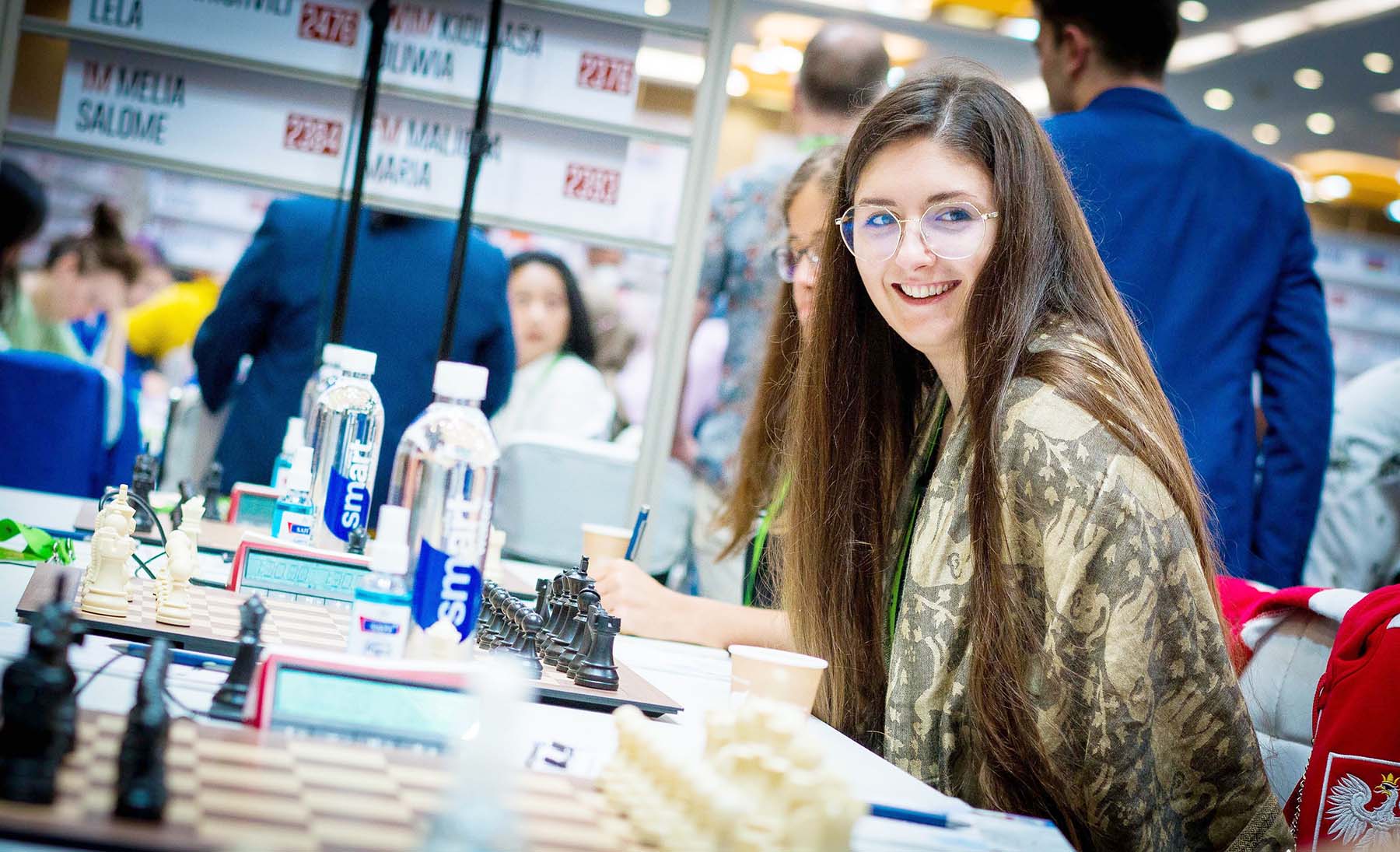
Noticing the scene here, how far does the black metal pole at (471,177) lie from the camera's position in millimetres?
3146

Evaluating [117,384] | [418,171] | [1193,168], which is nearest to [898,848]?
[1193,168]

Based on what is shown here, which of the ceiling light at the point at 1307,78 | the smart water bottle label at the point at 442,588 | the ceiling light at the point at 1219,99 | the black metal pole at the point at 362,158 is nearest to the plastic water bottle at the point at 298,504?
A: the smart water bottle label at the point at 442,588

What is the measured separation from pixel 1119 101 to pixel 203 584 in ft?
6.57

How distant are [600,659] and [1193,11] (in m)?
6.62

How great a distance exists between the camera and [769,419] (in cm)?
251

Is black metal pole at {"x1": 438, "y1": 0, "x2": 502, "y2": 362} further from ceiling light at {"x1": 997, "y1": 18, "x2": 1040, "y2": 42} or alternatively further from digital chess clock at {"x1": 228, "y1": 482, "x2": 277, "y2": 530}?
ceiling light at {"x1": 997, "y1": 18, "x2": 1040, "y2": 42}

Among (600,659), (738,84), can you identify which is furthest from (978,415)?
(738,84)

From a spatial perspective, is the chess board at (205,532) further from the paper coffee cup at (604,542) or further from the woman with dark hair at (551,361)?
the woman with dark hair at (551,361)

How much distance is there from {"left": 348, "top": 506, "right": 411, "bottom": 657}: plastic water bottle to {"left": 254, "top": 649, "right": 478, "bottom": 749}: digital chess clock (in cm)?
11

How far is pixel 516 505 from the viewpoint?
3486 millimetres

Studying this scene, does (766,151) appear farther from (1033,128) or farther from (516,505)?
(1033,128)

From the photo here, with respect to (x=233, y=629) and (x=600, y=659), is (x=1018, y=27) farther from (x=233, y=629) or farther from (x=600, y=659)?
(x=233, y=629)

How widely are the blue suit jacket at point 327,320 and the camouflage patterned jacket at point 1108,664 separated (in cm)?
212

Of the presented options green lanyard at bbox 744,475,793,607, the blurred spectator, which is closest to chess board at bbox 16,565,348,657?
green lanyard at bbox 744,475,793,607
